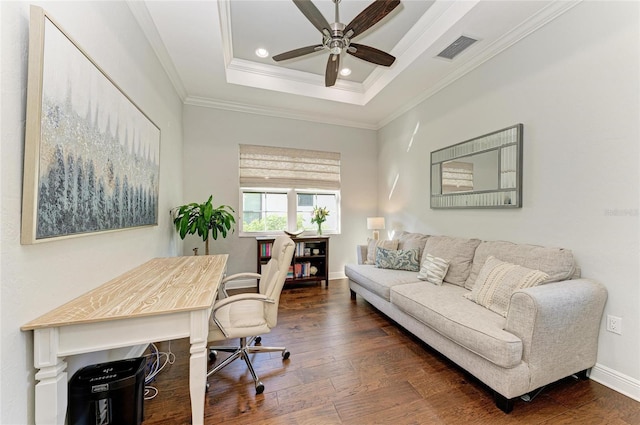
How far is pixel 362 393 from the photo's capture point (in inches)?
67.7

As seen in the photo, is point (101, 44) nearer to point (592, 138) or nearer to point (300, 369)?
point (300, 369)

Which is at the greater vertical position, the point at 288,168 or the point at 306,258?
the point at 288,168

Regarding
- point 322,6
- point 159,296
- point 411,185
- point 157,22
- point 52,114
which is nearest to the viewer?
point 52,114

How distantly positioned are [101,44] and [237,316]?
1973mm

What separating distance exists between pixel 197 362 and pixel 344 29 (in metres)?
2.52

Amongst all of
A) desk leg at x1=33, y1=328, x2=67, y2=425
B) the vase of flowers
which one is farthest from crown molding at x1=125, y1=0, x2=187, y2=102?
the vase of flowers

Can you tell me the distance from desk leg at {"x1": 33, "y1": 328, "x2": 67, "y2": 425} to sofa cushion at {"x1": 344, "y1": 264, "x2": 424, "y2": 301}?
7.81 feet

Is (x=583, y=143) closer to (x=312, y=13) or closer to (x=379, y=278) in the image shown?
(x=379, y=278)

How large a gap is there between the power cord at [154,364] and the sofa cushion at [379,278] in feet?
6.53

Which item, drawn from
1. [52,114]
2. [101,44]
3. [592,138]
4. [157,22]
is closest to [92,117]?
[52,114]

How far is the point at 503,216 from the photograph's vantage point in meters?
2.56

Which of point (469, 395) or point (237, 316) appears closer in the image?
point (469, 395)

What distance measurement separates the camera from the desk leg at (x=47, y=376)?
39.0 inches

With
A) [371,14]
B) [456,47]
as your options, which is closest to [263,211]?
[371,14]
